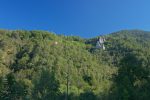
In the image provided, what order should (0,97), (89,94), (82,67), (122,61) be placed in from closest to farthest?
1. (122,61)
2. (89,94)
3. (0,97)
4. (82,67)

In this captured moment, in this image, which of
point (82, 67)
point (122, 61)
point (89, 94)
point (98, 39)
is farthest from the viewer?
point (98, 39)

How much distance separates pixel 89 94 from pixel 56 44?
75.1 metres

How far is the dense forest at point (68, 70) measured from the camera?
2386 inches

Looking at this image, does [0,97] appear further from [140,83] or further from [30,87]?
[140,83]

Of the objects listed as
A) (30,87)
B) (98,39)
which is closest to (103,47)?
(98,39)

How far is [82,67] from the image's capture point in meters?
125

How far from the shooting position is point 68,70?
77.3 meters

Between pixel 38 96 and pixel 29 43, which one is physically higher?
pixel 29 43

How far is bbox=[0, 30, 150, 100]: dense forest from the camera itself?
199ft

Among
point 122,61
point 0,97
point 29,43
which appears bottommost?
point 0,97

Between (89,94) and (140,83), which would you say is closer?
(140,83)

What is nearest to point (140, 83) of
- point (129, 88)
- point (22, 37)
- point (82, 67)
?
point (129, 88)

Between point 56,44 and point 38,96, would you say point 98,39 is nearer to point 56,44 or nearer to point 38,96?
point 56,44

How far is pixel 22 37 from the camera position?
15988 cm
